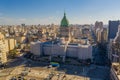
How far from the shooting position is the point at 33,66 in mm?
46688

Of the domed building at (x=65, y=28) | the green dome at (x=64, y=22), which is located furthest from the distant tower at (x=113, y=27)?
the green dome at (x=64, y=22)

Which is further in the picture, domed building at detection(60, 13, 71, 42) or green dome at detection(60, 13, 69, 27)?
green dome at detection(60, 13, 69, 27)

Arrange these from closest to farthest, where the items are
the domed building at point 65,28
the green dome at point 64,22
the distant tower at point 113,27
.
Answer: the domed building at point 65,28 → the green dome at point 64,22 → the distant tower at point 113,27

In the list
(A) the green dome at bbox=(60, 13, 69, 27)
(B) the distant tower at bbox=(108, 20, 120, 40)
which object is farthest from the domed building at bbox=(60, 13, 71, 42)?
(B) the distant tower at bbox=(108, 20, 120, 40)

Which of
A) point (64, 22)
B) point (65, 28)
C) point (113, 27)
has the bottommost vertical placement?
point (65, 28)

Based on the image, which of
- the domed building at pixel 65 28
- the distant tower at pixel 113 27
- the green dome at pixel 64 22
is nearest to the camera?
the domed building at pixel 65 28

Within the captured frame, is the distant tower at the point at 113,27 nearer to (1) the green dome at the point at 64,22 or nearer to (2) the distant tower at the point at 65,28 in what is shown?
(2) the distant tower at the point at 65,28

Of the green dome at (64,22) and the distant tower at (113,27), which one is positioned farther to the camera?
the distant tower at (113,27)

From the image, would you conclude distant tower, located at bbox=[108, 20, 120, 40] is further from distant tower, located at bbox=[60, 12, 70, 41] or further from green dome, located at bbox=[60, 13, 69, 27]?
green dome, located at bbox=[60, 13, 69, 27]

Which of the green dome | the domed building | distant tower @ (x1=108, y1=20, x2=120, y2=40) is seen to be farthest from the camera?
distant tower @ (x1=108, y1=20, x2=120, y2=40)

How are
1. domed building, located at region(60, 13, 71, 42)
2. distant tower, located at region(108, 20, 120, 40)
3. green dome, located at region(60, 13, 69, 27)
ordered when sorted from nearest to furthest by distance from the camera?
domed building, located at region(60, 13, 71, 42), green dome, located at region(60, 13, 69, 27), distant tower, located at region(108, 20, 120, 40)

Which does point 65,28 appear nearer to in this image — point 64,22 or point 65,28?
point 65,28

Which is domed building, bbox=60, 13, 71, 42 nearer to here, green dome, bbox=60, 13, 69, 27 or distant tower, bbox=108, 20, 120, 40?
green dome, bbox=60, 13, 69, 27

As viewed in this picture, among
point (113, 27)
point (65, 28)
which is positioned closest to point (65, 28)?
point (65, 28)
